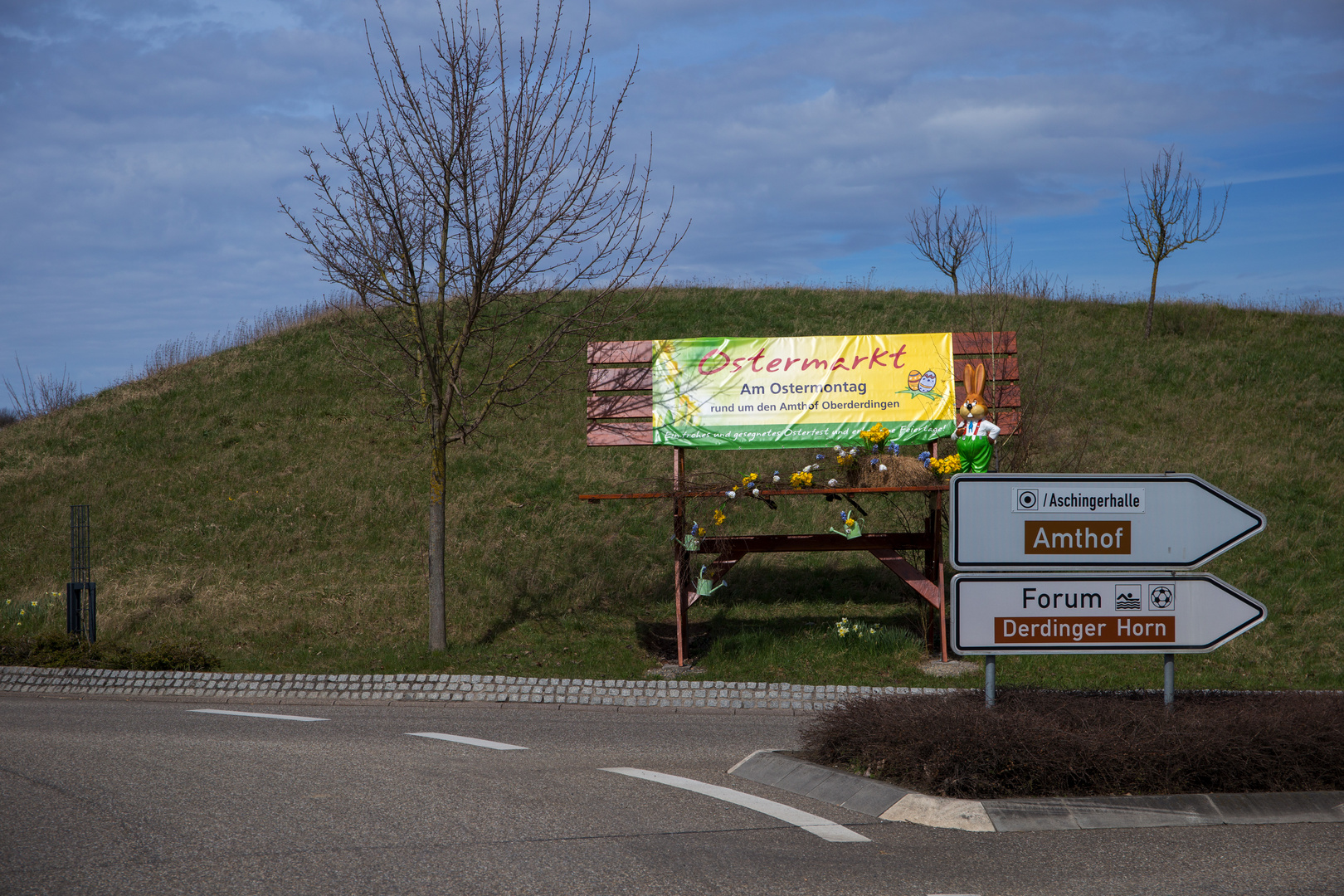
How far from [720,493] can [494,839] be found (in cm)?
758

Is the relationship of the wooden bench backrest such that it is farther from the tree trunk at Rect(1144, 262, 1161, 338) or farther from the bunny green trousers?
the tree trunk at Rect(1144, 262, 1161, 338)

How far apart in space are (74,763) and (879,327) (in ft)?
85.4

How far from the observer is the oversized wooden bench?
12.9 m

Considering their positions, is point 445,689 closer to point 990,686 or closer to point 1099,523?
point 990,686

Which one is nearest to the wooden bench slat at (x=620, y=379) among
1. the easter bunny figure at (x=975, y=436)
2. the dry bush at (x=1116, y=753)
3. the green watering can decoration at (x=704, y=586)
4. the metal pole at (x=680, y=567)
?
the metal pole at (x=680, y=567)

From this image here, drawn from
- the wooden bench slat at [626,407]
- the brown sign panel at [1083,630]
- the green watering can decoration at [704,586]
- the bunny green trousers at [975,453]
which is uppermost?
the wooden bench slat at [626,407]

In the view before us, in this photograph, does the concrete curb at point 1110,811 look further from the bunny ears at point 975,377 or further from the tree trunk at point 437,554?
the tree trunk at point 437,554

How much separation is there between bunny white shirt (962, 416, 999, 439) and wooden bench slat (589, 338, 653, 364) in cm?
421

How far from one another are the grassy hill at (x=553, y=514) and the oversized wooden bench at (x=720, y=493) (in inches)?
33.3

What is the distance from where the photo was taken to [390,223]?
44.7 feet

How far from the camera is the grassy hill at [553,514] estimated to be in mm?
13688

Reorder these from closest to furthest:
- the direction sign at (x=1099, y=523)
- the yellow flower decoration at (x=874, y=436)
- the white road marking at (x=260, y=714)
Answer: the direction sign at (x=1099, y=523)
the white road marking at (x=260, y=714)
the yellow flower decoration at (x=874, y=436)

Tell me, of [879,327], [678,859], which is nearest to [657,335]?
[879,327]

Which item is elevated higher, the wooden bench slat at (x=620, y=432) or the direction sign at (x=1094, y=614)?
the wooden bench slat at (x=620, y=432)
